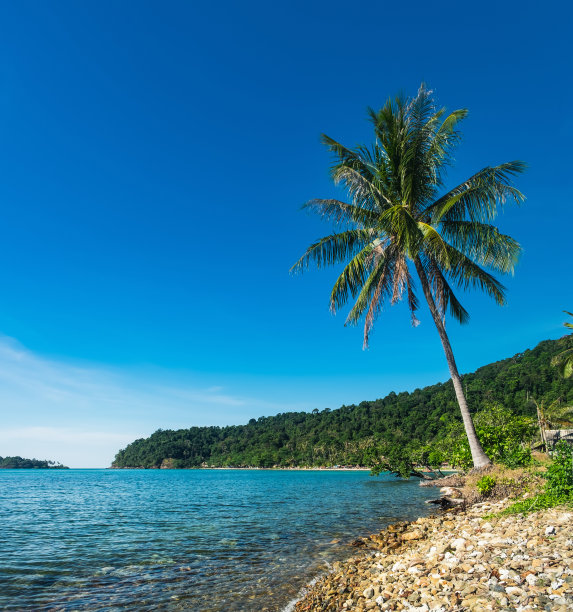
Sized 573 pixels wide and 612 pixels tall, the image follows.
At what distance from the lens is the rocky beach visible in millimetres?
4762

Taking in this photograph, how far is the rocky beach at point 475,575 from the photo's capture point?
476 cm

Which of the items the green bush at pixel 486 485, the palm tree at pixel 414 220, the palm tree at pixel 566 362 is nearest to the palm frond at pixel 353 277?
the palm tree at pixel 414 220

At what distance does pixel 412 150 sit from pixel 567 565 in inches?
612

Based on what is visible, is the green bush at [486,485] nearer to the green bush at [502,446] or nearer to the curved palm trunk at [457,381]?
the curved palm trunk at [457,381]

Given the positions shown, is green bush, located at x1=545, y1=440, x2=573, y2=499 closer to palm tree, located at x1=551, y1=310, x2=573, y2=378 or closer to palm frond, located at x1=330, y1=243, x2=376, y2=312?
palm frond, located at x1=330, y1=243, x2=376, y2=312

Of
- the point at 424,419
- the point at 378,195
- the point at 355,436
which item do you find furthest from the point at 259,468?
the point at 378,195

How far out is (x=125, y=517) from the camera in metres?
22.7

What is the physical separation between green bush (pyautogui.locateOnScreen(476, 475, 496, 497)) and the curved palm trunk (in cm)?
170

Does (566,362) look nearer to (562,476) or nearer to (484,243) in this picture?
(484,243)

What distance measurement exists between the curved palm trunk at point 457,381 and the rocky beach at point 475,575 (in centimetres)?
667

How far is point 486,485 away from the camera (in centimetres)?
1434

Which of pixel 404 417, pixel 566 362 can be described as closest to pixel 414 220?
pixel 566 362

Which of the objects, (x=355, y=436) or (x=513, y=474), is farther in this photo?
(x=355, y=436)

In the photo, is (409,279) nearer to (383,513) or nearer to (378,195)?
(378,195)
